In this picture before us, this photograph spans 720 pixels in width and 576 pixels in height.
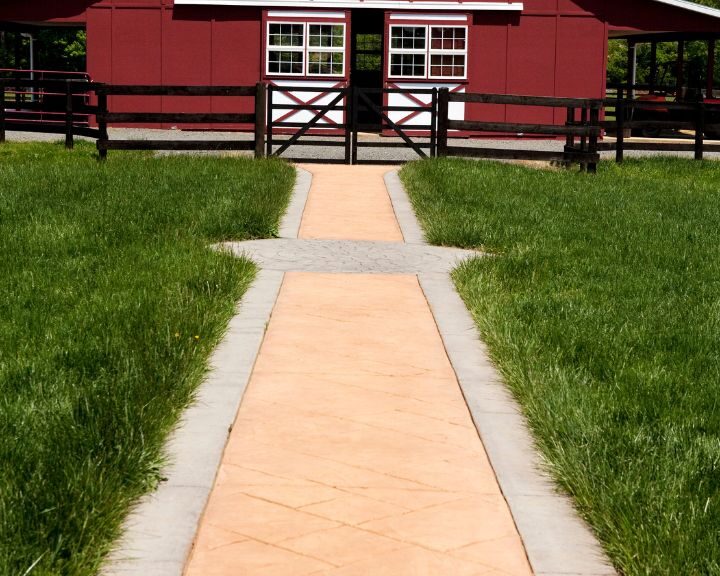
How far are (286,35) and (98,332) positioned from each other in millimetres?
24522

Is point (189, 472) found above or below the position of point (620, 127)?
below

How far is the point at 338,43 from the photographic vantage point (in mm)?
Answer: 30812

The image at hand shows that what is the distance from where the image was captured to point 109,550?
4.27m

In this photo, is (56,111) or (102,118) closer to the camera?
(102,118)

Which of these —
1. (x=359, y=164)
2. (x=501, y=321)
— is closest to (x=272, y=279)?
(x=501, y=321)

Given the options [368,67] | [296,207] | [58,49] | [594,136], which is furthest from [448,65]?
[58,49]

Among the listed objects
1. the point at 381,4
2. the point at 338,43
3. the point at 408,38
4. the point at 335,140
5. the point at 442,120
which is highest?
the point at 381,4

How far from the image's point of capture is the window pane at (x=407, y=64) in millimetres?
30922

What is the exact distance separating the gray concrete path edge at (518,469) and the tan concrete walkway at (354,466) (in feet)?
0.19

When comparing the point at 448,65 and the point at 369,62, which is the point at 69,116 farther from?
the point at 369,62

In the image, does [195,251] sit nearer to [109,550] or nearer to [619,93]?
[109,550]

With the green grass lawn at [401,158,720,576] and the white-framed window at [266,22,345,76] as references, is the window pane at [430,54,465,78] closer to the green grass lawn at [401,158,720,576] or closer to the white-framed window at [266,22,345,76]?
the white-framed window at [266,22,345,76]

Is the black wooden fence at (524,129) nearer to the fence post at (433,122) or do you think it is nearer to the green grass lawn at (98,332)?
the fence post at (433,122)

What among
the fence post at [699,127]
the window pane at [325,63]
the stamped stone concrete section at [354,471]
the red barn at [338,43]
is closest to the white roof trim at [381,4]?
the red barn at [338,43]
